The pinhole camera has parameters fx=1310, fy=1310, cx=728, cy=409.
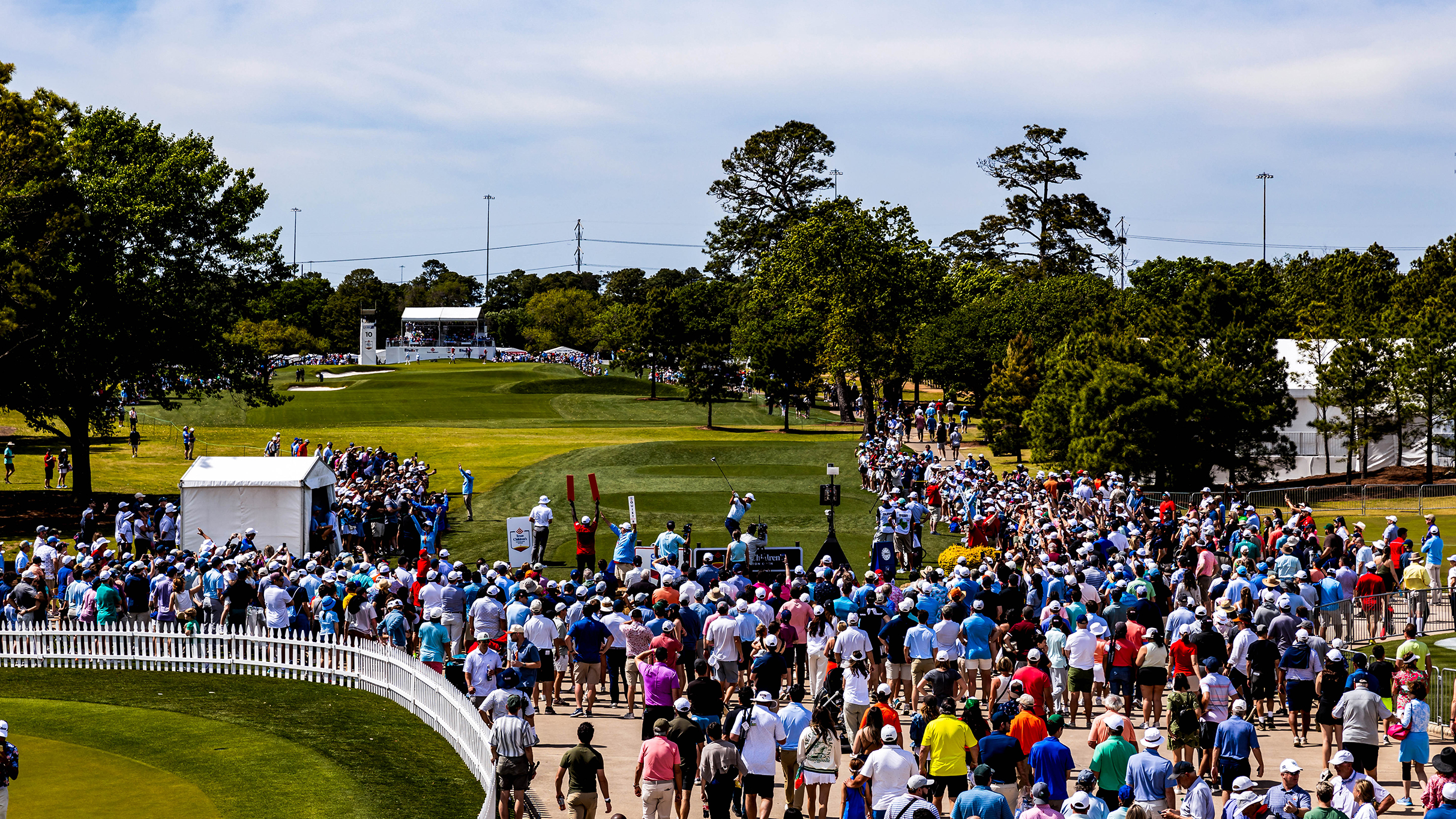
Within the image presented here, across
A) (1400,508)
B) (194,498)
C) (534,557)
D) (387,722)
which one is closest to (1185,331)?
(1400,508)

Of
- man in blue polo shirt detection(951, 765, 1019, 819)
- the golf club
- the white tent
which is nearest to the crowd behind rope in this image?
man in blue polo shirt detection(951, 765, 1019, 819)

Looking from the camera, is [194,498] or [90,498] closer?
[194,498]

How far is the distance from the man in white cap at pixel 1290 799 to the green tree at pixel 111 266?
3437 cm

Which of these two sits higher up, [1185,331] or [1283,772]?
[1185,331]

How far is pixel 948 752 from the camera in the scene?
1189 cm

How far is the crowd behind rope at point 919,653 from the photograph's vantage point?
1159 centimetres

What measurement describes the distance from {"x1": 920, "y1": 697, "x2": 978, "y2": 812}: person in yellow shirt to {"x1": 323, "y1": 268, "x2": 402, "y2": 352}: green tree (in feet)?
416

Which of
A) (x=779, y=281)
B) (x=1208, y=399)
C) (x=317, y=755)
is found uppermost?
(x=779, y=281)

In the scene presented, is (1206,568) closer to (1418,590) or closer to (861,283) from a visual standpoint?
(1418,590)

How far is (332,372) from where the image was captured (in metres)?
105

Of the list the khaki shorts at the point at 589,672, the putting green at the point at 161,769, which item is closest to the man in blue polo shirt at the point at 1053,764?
the khaki shorts at the point at 589,672

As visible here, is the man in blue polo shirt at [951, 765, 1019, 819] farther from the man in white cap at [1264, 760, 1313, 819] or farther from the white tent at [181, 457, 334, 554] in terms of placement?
the white tent at [181, 457, 334, 554]

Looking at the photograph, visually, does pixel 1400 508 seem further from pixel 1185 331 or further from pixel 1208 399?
pixel 1185 331

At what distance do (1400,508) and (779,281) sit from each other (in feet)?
93.6
